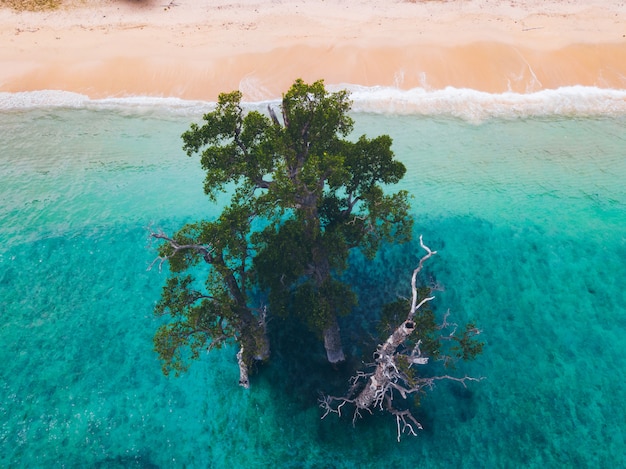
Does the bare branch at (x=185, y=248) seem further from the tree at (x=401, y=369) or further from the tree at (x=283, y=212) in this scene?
the tree at (x=401, y=369)

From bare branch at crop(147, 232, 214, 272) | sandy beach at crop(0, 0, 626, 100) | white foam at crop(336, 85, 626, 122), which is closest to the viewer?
bare branch at crop(147, 232, 214, 272)

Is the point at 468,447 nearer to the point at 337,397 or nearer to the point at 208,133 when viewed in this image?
the point at 337,397

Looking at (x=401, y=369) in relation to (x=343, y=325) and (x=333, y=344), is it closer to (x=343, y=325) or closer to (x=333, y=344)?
(x=333, y=344)

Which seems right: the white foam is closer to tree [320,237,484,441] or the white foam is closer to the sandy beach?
the sandy beach

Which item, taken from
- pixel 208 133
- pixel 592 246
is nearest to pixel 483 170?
pixel 592 246

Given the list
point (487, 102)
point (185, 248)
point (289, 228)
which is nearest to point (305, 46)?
point (487, 102)

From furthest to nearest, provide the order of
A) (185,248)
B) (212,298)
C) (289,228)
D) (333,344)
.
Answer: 1. (333,344)
2. (289,228)
3. (212,298)
4. (185,248)

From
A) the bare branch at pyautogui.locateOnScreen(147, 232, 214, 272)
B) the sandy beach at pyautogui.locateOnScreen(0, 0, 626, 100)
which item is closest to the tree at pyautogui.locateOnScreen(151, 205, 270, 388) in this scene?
the bare branch at pyautogui.locateOnScreen(147, 232, 214, 272)
